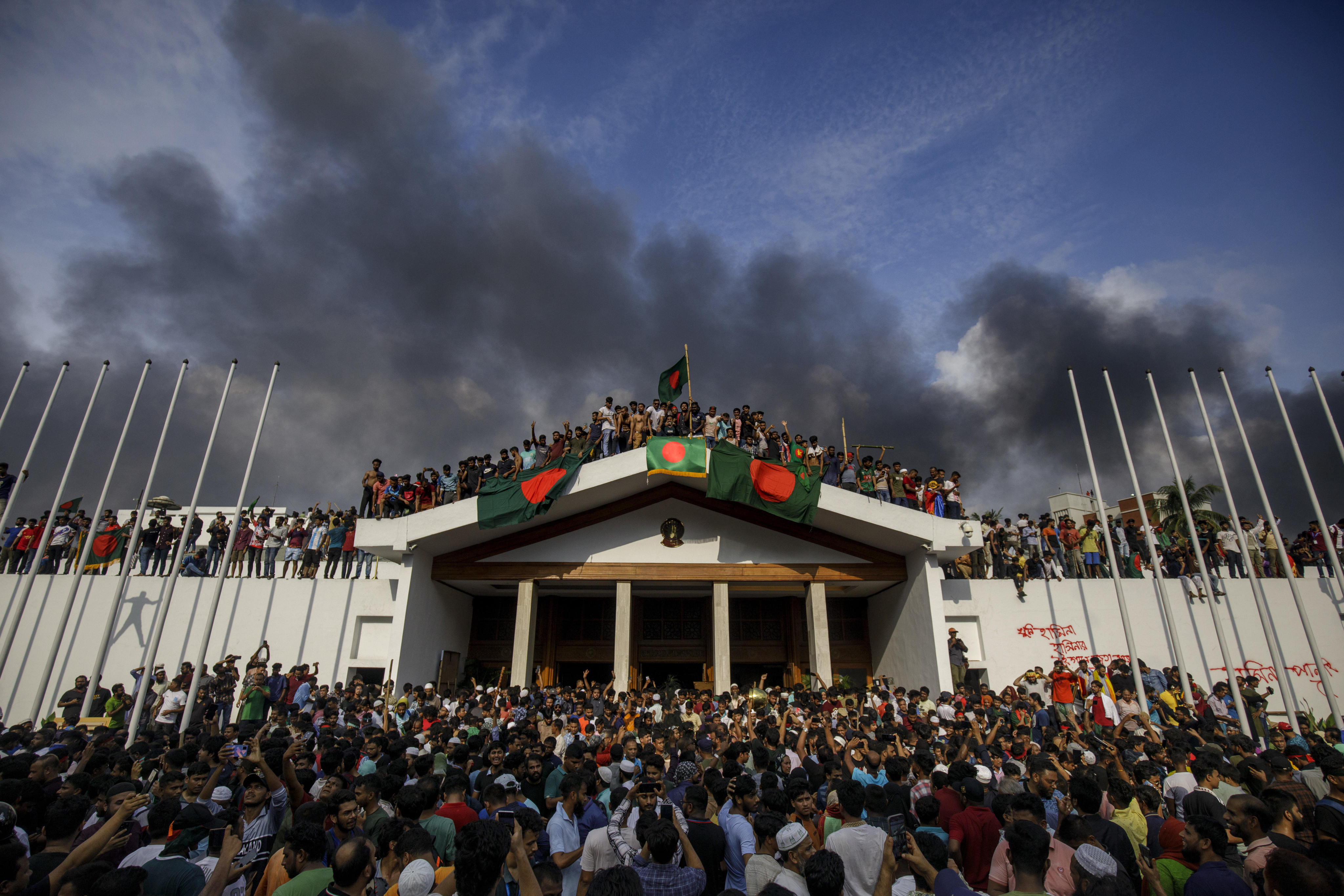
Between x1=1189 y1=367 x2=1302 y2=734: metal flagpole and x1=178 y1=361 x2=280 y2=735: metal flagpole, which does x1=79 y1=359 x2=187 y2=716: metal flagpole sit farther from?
x1=1189 y1=367 x2=1302 y2=734: metal flagpole

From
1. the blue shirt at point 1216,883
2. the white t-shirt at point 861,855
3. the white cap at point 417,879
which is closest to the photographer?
the white cap at point 417,879

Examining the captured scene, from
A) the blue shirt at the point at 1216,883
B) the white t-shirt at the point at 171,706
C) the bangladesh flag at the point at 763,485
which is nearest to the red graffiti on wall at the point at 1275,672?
the bangladesh flag at the point at 763,485

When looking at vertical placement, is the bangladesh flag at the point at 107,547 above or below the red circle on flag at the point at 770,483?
below

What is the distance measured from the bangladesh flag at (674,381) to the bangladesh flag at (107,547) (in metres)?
12.3

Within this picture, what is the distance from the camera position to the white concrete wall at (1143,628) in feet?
51.6

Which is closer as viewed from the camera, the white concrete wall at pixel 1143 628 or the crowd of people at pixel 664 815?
the crowd of people at pixel 664 815

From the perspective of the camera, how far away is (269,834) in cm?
445

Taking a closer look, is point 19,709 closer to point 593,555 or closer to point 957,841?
point 593,555

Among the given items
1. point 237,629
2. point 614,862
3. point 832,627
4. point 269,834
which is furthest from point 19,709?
point 832,627

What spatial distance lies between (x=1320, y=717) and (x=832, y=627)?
10732 millimetres

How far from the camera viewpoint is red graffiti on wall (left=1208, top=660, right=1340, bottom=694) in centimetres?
1562

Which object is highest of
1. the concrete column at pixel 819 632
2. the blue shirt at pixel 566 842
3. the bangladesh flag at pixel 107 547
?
the bangladesh flag at pixel 107 547

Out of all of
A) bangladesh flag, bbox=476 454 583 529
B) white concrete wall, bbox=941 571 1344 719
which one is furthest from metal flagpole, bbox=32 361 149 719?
white concrete wall, bbox=941 571 1344 719

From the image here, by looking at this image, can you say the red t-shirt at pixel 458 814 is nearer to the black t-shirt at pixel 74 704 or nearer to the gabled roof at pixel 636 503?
the gabled roof at pixel 636 503
